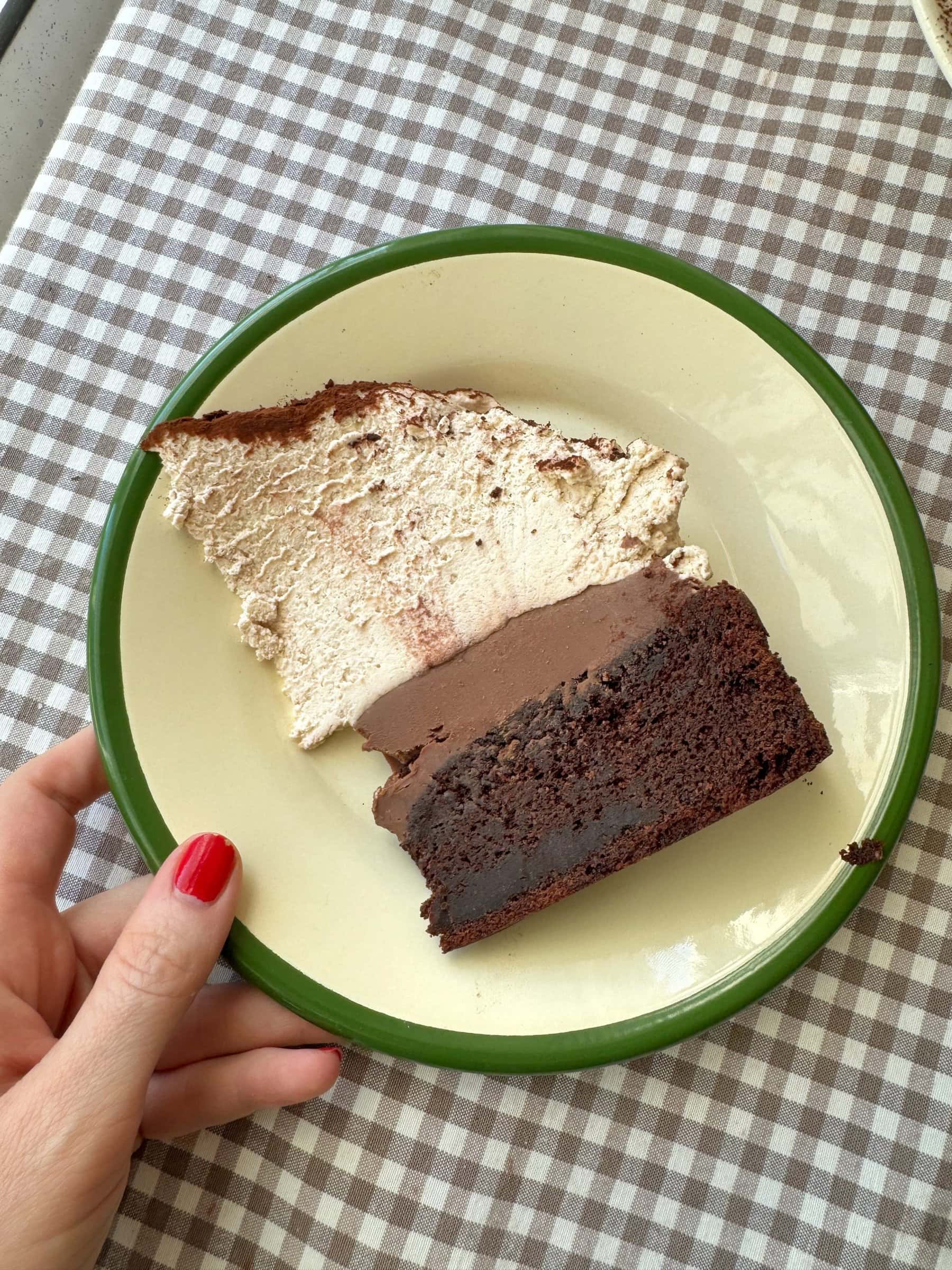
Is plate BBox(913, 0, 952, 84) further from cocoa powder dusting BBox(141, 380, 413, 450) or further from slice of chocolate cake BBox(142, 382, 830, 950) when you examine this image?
cocoa powder dusting BBox(141, 380, 413, 450)

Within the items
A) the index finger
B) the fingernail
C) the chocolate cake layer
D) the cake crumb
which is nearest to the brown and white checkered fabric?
the index finger

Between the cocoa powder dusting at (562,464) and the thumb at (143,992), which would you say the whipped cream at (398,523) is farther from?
the thumb at (143,992)

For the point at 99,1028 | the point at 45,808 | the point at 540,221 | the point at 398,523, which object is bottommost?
the point at 99,1028

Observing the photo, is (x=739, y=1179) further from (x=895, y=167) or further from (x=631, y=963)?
(x=895, y=167)

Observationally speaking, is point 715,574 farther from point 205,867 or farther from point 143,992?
point 143,992

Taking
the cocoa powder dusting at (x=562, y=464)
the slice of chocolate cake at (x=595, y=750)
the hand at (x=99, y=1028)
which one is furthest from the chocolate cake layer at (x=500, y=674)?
the hand at (x=99, y=1028)

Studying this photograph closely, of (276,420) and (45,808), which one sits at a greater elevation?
(276,420)

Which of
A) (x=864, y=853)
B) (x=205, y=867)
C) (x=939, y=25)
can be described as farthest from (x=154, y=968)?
(x=939, y=25)
